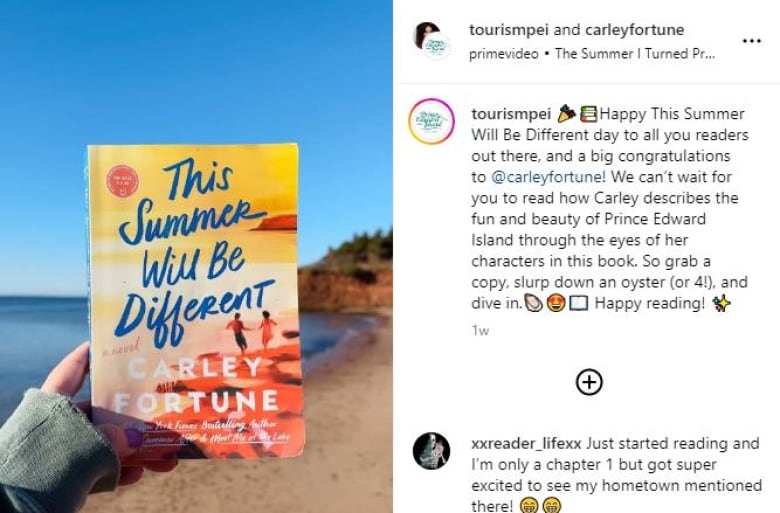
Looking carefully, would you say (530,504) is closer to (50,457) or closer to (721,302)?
(721,302)

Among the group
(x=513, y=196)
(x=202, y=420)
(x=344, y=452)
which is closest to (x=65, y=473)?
(x=202, y=420)

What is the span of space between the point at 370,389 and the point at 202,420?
7.28 metres

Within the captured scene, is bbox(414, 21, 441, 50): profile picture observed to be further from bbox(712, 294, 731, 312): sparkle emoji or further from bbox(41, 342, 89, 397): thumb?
bbox(41, 342, 89, 397): thumb

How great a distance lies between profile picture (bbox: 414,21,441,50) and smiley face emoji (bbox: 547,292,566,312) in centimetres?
55

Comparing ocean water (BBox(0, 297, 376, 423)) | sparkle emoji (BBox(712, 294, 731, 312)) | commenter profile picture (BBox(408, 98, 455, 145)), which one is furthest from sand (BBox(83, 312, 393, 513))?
commenter profile picture (BBox(408, 98, 455, 145))

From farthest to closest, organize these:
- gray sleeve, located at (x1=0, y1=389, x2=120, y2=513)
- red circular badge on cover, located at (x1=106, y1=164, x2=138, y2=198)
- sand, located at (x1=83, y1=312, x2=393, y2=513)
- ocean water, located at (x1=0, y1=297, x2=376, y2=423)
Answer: ocean water, located at (x1=0, y1=297, x2=376, y2=423), sand, located at (x1=83, y1=312, x2=393, y2=513), red circular badge on cover, located at (x1=106, y1=164, x2=138, y2=198), gray sleeve, located at (x1=0, y1=389, x2=120, y2=513)

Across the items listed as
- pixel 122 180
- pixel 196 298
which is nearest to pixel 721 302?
pixel 196 298

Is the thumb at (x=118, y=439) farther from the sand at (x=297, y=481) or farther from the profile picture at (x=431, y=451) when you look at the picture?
the sand at (x=297, y=481)

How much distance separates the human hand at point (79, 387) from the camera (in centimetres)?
123

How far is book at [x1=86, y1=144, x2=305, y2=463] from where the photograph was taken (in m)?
1.23

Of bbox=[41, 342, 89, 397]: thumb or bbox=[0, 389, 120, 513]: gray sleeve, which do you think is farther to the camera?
bbox=[41, 342, 89, 397]: thumb

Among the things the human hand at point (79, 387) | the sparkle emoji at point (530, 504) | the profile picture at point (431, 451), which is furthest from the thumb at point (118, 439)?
the sparkle emoji at point (530, 504)

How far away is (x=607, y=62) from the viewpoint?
1.26 metres

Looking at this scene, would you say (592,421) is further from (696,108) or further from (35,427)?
(35,427)
